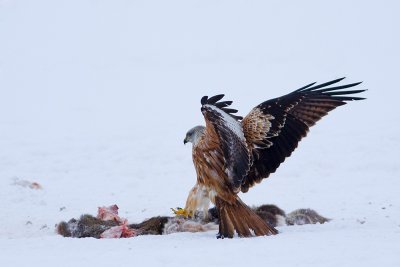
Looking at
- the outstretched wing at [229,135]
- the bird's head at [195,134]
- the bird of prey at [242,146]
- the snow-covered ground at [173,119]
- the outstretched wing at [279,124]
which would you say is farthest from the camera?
the outstretched wing at [279,124]

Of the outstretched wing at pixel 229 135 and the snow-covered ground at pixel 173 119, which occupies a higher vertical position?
the snow-covered ground at pixel 173 119

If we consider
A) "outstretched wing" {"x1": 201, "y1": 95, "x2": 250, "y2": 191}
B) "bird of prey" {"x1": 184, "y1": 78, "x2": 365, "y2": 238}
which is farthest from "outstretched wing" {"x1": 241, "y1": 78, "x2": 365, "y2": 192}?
"outstretched wing" {"x1": 201, "y1": 95, "x2": 250, "y2": 191}

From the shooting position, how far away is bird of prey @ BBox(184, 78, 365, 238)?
682cm

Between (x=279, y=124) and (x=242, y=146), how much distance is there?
0.88 metres

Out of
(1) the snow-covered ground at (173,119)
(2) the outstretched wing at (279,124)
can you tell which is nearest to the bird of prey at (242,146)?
(2) the outstretched wing at (279,124)

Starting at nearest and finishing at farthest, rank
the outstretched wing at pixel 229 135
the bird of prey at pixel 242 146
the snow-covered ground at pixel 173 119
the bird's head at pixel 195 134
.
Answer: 1. the snow-covered ground at pixel 173 119
2. the outstretched wing at pixel 229 135
3. the bird of prey at pixel 242 146
4. the bird's head at pixel 195 134

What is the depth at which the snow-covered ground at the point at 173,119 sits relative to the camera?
6.20 m

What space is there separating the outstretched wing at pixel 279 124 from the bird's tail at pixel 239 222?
2.16 ft

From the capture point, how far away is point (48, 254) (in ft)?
19.4

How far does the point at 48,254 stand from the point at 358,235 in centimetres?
276

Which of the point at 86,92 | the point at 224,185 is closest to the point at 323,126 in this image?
the point at 86,92

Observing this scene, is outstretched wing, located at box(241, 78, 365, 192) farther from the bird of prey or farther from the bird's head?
the bird's head

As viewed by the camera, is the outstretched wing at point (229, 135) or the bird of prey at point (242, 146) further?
the bird of prey at point (242, 146)

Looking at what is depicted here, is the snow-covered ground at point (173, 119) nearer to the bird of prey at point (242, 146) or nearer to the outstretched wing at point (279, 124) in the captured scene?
the bird of prey at point (242, 146)
